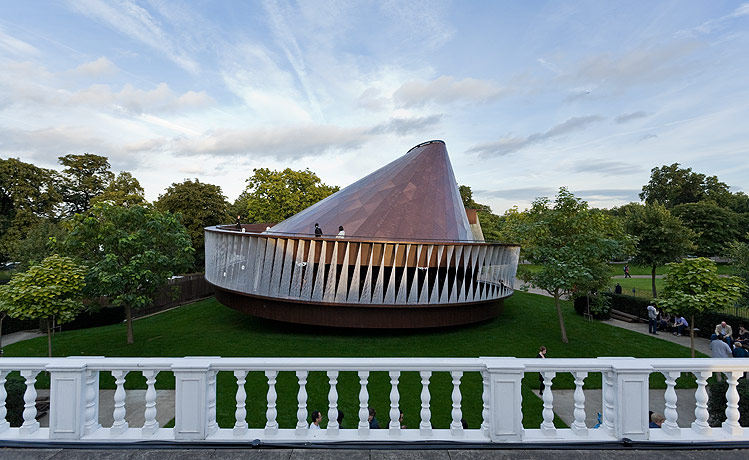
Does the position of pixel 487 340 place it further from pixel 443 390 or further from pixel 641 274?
pixel 641 274

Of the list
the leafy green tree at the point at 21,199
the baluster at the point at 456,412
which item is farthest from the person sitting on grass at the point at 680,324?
the leafy green tree at the point at 21,199

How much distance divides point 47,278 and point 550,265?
21632mm

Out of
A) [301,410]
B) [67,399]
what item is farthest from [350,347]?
[67,399]

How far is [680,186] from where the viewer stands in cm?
7494

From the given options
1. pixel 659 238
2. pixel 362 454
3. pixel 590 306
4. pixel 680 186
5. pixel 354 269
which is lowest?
pixel 590 306

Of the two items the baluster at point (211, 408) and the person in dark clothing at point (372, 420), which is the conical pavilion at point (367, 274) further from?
the baluster at point (211, 408)

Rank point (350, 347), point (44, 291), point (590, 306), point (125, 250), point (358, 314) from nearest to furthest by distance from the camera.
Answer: point (44, 291), point (350, 347), point (125, 250), point (358, 314), point (590, 306)

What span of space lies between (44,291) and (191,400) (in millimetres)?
12543

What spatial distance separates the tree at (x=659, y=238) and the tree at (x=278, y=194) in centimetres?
3721

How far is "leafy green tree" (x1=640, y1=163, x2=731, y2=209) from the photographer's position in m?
72.6

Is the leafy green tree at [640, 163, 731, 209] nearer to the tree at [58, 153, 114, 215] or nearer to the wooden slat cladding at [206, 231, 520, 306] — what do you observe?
the wooden slat cladding at [206, 231, 520, 306]

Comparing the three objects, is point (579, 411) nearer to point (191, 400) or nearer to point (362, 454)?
point (362, 454)

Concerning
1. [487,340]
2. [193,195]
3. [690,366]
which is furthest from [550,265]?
[193,195]

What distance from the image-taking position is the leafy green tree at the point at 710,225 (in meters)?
51.7
